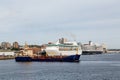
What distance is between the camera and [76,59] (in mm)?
109812

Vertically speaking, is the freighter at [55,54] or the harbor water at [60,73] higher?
the freighter at [55,54]

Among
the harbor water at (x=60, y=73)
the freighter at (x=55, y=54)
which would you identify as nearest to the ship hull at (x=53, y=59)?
the freighter at (x=55, y=54)

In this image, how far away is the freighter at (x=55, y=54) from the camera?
363 feet

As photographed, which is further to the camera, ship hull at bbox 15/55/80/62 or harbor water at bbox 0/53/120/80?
ship hull at bbox 15/55/80/62

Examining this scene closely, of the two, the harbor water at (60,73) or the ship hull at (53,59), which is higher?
the ship hull at (53,59)

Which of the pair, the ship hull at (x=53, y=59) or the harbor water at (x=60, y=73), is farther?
the ship hull at (x=53, y=59)

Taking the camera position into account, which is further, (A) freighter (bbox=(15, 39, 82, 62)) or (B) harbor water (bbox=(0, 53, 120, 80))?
(A) freighter (bbox=(15, 39, 82, 62))

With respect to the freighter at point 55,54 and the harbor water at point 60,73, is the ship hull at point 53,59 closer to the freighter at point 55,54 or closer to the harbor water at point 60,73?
the freighter at point 55,54

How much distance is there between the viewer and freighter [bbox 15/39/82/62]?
110588mm

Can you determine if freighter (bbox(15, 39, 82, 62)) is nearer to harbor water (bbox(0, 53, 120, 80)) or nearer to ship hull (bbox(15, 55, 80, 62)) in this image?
ship hull (bbox(15, 55, 80, 62))

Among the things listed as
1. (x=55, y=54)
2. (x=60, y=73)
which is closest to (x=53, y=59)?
(x=55, y=54)

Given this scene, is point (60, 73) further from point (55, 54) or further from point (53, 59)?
point (55, 54)

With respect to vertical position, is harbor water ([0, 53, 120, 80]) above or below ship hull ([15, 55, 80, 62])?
below

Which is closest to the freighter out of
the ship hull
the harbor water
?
the ship hull
